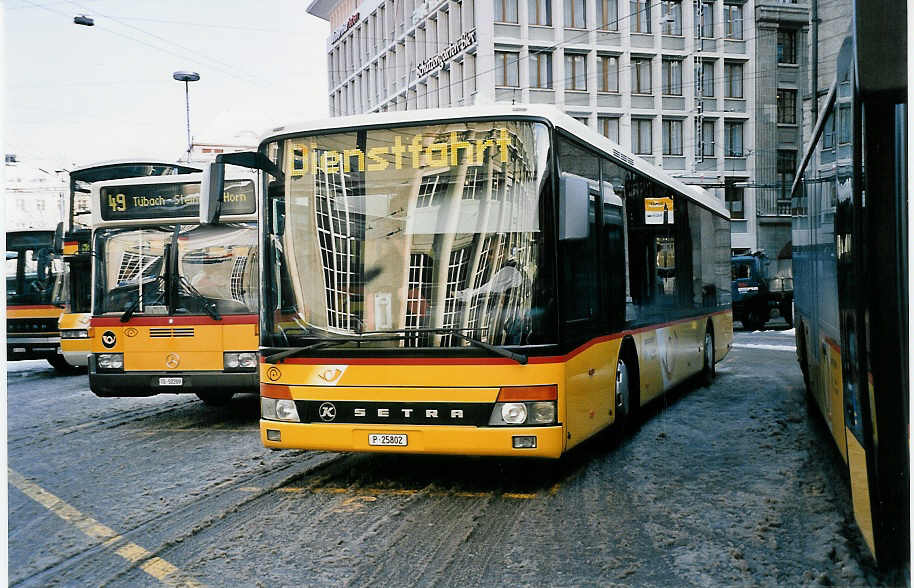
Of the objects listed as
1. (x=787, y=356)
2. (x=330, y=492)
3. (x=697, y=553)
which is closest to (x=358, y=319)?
(x=330, y=492)

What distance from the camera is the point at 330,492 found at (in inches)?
267

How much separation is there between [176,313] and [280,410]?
4029 millimetres

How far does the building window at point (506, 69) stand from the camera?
4172 cm

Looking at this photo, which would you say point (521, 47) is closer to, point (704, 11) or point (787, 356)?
point (704, 11)

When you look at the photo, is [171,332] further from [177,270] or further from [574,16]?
[574,16]

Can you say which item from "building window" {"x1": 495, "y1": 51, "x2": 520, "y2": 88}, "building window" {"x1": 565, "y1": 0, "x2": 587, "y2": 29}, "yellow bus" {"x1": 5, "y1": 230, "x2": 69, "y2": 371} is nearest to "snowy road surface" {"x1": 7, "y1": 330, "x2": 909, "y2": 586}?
"yellow bus" {"x1": 5, "y1": 230, "x2": 69, "y2": 371}

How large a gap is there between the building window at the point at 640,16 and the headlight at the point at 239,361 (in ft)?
96.9

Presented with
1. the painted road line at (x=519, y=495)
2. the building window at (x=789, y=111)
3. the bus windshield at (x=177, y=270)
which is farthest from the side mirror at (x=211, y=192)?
the building window at (x=789, y=111)

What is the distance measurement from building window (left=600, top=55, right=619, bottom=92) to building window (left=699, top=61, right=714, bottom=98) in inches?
157

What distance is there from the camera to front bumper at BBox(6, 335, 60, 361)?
18500 millimetres

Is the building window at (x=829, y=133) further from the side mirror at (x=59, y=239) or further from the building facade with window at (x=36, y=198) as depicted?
the side mirror at (x=59, y=239)

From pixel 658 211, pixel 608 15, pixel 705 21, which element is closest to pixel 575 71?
pixel 608 15

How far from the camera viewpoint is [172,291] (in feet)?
34.2

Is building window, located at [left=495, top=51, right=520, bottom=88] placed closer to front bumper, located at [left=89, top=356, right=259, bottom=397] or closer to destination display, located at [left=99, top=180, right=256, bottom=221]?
destination display, located at [left=99, top=180, right=256, bottom=221]
